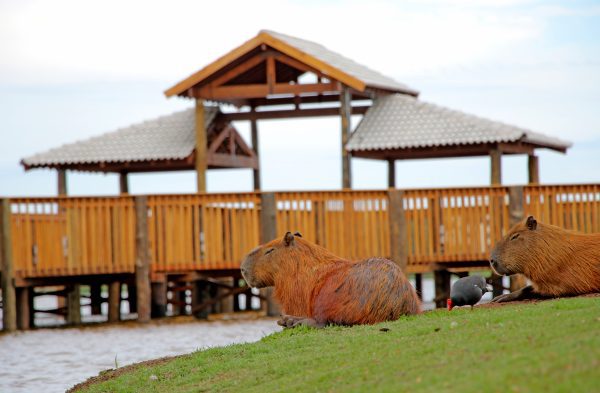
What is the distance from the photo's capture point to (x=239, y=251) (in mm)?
21922

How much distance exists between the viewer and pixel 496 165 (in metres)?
24.8

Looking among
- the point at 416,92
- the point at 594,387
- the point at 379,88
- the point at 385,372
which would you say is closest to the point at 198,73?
the point at 379,88

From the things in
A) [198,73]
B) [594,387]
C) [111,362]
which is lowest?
[111,362]

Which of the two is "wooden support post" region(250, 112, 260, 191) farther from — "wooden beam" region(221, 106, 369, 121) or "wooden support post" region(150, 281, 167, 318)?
"wooden support post" region(150, 281, 167, 318)

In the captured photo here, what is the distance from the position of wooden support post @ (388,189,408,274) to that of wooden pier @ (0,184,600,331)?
0.02 m

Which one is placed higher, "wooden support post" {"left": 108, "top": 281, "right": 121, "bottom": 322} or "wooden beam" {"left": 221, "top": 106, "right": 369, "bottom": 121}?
"wooden beam" {"left": 221, "top": 106, "right": 369, "bottom": 121}

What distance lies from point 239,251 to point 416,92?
9072 millimetres

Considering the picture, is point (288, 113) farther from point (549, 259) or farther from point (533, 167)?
point (549, 259)

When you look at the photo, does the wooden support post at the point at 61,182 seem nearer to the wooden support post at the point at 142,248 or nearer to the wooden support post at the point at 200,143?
the wooden support post at the point at 200,143

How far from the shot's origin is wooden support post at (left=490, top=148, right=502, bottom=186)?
80.4 ft

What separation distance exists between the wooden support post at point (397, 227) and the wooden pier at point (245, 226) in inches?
0.7

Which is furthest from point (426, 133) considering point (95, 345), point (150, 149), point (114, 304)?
point (95, 345)

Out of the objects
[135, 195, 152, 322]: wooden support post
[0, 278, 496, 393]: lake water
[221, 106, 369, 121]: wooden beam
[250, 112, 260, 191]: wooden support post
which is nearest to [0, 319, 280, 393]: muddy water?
[0, 278, 496, 393]: lake water

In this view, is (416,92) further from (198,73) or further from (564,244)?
(564,244)
